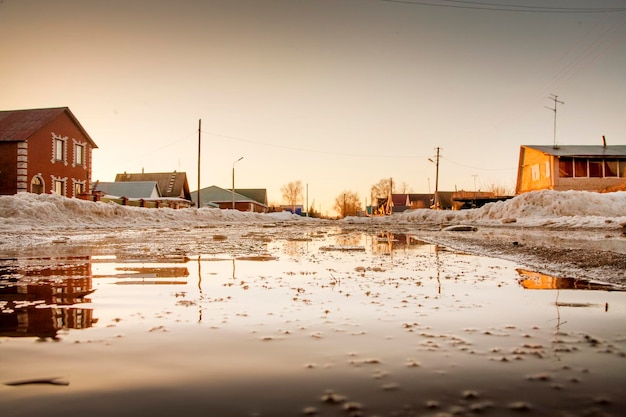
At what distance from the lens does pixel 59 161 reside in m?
31.7

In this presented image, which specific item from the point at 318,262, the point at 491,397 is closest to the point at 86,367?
the point at 491,397

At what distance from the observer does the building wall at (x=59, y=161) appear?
96.0 ft

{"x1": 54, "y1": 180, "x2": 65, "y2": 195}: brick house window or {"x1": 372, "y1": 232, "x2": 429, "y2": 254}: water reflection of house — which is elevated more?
{"x1": 54, "y1": 180, "x2": 65, "y2": 195}: brick house window

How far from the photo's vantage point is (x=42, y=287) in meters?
3.95

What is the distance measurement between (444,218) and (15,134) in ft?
105

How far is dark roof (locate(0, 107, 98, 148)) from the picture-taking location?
28750mm

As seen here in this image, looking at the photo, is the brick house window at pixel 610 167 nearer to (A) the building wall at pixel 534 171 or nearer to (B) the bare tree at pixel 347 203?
(A) the building wall at pixel 534 171

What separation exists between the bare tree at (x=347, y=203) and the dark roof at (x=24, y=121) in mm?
133670

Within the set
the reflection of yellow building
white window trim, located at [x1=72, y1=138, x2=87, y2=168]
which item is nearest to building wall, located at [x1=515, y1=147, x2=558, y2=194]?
the reflection of yellow building

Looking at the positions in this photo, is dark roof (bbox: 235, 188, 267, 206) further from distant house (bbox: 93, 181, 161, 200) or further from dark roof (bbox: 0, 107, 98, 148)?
dark roof (bbox: 0, 107, 98, 148)

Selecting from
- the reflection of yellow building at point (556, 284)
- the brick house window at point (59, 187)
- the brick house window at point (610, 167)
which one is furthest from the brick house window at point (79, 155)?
the brick house window at point (610, 167)

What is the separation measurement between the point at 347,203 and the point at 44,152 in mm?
146434

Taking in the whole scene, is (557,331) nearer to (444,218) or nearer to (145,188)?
(444,218)

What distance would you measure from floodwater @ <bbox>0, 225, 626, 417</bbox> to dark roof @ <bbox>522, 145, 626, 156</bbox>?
38.5m
